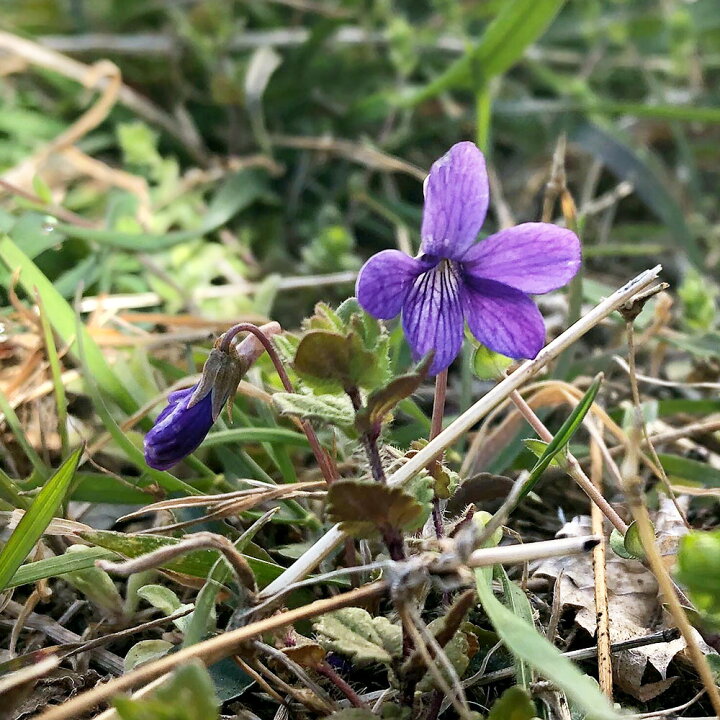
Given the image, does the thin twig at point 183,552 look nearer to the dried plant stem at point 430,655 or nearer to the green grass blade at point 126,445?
the dried plant stem at point 430,655

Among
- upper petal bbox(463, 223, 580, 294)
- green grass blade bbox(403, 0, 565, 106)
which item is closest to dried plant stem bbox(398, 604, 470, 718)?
upper petal bbox(463, 223, 580, 294)

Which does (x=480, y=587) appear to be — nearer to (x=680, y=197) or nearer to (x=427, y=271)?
(x=427, y=271)

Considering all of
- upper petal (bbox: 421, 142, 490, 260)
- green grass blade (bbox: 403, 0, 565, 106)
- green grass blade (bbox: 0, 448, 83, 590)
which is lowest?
green grass blade (bbox: 0, 448, 83, 590)

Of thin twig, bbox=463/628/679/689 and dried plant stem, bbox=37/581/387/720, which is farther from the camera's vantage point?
thin twig, bbox=463/628/679/689

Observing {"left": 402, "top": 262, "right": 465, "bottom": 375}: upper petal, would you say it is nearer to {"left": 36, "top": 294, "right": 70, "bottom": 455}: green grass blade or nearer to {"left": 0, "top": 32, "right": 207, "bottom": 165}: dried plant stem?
{"left": 36, "top": 294, "right": 70, "bottom": 455}: green grass blade

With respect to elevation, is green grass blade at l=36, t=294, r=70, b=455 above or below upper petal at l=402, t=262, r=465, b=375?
below

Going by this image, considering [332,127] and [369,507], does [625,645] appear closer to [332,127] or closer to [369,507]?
[369,507]

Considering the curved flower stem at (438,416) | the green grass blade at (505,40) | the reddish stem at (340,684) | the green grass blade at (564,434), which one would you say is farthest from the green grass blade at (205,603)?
the green grass blade at (505,40)
